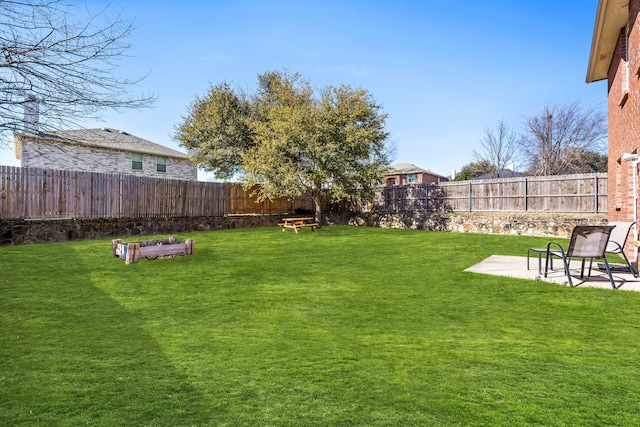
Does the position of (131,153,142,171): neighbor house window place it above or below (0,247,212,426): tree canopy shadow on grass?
above

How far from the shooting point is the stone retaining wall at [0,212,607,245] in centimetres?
1195

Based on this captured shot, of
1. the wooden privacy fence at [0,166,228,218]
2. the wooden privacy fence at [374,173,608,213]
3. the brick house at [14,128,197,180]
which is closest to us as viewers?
the wooden privacy fence at [0,166,228,218]

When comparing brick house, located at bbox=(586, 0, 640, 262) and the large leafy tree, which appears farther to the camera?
the large leafy tree

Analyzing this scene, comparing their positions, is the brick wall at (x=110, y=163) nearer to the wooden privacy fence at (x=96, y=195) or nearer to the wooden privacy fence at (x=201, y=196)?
the wooden privacy fence at (x=96, y=195)

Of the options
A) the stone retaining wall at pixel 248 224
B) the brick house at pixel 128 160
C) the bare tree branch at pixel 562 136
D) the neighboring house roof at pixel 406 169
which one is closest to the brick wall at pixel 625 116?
the stone retaining wall at pixel 248 224

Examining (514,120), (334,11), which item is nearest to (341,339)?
(334,11)

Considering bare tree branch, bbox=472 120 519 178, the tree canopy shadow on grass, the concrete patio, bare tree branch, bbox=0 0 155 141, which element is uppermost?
bare tree branch, bbox=472 120 519 178

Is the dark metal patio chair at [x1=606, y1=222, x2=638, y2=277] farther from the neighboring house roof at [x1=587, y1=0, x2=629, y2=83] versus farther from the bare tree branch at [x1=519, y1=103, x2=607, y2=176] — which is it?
the bare tree branch at [x1=519, y1=103, x2=607, y2=176]

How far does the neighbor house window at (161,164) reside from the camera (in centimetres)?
2367

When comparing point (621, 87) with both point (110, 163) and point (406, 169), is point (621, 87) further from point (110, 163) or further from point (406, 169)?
point (406, 169)

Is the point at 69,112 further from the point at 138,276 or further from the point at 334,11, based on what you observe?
the point at 334,11

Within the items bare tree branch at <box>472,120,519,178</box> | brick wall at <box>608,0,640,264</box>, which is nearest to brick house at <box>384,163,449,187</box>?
bare tree branch at <box>472,120,519,178</box>

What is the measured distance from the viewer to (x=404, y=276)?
6711mm

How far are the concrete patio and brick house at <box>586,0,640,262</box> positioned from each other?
938 millimetres
